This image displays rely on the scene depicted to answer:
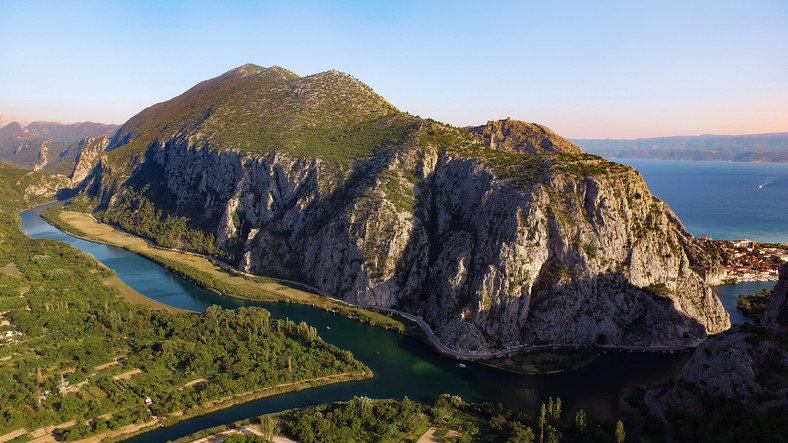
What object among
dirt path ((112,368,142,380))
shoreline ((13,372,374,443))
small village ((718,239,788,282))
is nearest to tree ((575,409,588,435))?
shoreline ((13,372,374,443))

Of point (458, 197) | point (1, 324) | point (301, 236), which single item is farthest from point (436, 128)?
point (1, 324)

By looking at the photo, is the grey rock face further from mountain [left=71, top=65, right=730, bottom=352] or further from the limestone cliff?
the limestone cliff

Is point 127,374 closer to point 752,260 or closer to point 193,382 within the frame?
point 193,382

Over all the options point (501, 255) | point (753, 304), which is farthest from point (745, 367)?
point (753, 304)

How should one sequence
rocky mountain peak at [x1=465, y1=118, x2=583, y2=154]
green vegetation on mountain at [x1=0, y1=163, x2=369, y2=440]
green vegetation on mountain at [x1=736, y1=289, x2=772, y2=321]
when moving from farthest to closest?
1. rocky mountain peak at [x1=465, y1=118, x2=583, y2=154]
2. green vegetation on mountain at [x1=736, y1=289, x2=772, y2=321]
3. green vegetation on mountain at [x1=0, y1=163, x2=369, y2=440]

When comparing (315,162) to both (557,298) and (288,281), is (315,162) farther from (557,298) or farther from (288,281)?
(557,298)
